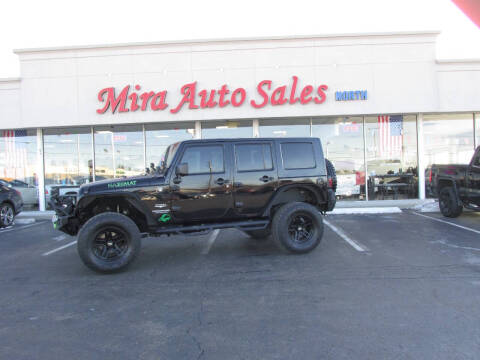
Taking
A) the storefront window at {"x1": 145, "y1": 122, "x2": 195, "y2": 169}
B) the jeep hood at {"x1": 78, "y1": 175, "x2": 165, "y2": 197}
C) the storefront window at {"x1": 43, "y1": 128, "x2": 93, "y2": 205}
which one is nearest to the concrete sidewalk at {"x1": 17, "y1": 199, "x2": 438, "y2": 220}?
the storefront window at {"x1": 43, "y1": 128, "x2": 93, "y2": 205}

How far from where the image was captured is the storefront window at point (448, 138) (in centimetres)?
1471

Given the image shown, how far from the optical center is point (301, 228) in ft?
20.9

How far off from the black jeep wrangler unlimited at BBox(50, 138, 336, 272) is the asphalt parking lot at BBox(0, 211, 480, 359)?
1.67ft

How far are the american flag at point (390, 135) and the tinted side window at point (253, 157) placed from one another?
9.87 m

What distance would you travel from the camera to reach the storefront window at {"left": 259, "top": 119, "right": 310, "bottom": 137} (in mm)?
14430

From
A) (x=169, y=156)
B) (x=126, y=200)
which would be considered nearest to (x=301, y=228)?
(x=169, y=156)

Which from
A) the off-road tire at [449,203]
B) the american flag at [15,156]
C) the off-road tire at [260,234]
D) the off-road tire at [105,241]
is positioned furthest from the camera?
the american flag at [15,156]

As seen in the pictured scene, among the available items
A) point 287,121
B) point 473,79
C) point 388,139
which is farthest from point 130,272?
point 473,79

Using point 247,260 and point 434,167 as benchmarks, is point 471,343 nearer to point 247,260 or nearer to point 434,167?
point 247,260

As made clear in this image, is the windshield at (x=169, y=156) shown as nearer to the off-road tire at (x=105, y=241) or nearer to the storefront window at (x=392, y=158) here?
the off-road tire at (x=105, y=241)

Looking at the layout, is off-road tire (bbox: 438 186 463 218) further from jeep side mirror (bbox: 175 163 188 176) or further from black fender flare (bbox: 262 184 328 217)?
jeep side mirror (bbox: 175 163 188 176)

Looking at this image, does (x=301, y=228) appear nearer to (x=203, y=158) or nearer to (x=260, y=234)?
(x=260, y=234)

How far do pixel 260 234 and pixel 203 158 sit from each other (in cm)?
247

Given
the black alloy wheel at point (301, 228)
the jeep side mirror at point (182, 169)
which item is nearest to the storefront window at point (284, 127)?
the black alloy wheel at point (301, 228)
